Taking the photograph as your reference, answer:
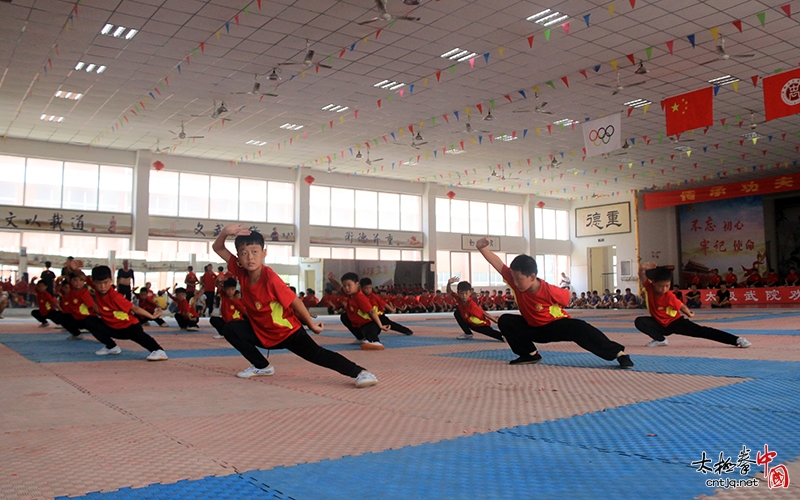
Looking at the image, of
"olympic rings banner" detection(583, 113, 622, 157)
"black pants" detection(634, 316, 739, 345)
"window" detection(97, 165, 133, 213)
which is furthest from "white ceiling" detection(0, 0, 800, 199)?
"black pants" detection(634, 316, 739, 345)

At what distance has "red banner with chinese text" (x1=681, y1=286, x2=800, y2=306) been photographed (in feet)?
72.5

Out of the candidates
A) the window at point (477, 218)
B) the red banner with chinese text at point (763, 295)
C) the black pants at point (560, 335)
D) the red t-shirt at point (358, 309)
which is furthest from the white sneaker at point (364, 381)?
the window at point (477, 218)

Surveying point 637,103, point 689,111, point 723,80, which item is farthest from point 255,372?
point 637,103

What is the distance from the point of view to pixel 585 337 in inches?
209

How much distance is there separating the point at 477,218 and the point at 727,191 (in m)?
11.1

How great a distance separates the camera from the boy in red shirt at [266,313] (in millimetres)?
4691

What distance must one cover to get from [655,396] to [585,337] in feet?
4.80

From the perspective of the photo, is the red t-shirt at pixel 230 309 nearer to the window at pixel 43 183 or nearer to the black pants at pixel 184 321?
the black pants at pixel 184 321

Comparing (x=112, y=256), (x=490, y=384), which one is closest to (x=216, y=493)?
(x=490, y=384)

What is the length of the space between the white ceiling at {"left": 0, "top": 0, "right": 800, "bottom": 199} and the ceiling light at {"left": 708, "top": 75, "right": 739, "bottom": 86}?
175 millimetres

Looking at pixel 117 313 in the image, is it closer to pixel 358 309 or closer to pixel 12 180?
pixel 358 309

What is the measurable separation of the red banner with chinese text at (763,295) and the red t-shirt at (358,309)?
1936cm

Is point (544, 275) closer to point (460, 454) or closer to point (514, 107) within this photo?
point (514, 107)

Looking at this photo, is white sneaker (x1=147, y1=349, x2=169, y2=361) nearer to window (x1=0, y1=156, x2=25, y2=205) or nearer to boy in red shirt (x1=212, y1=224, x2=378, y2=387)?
boy in red shirt (x1=212, y1=224, x2=378, y2=387)
